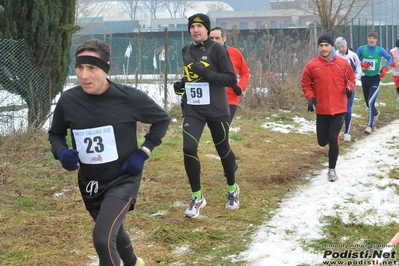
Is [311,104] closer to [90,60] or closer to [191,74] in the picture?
[191,74]

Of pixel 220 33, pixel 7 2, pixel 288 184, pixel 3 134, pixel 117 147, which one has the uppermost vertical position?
pixel 7 2

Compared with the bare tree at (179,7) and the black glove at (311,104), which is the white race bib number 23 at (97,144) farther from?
the bare tree at (179,7)

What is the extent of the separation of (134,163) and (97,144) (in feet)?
0.91

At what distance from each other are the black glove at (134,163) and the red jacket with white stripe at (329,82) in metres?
4.27

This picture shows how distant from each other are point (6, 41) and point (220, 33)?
3688mm

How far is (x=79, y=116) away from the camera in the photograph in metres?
4.33

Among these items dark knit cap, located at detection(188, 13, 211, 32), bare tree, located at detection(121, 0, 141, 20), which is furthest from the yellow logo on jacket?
bare tree, located at detection(121, 0, 141, 20)

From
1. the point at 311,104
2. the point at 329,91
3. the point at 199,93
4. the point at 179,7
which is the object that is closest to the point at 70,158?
the point at 199,93

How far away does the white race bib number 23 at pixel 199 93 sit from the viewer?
6520 mm

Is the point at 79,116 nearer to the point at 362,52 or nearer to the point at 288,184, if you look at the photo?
the point at 288,184

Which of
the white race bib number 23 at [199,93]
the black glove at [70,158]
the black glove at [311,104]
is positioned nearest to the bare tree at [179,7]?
the black glove at [311,104]

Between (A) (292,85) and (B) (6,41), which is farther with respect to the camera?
(A) (292,85)

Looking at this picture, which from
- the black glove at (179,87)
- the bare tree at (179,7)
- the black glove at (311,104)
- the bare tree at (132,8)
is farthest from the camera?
the bare tree at (179,7)

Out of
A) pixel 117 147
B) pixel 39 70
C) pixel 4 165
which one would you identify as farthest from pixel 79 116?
pixel 39 70
